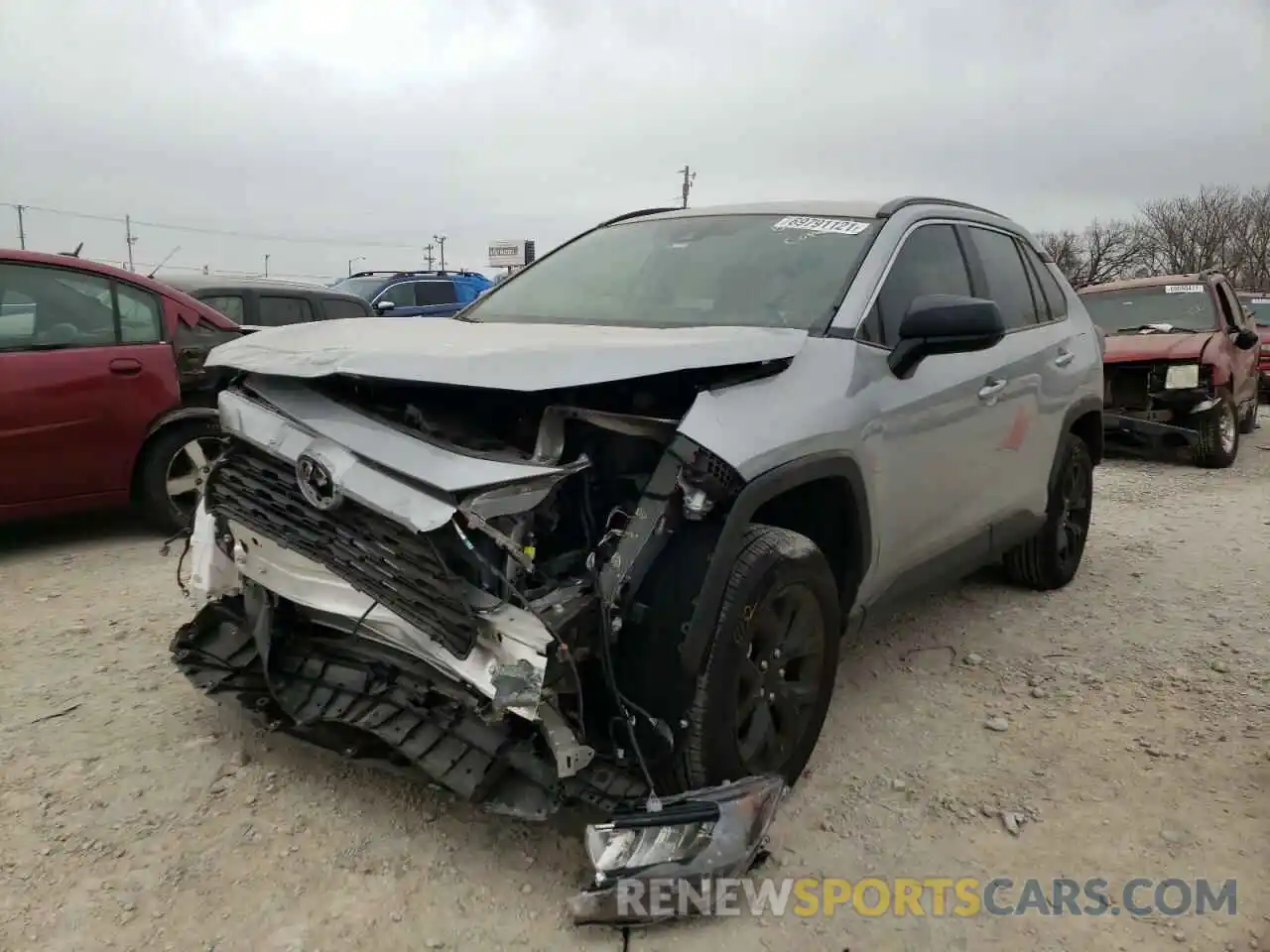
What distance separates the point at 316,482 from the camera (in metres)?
2.44

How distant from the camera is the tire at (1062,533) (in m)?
4.68

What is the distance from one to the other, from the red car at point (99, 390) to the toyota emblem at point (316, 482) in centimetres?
247

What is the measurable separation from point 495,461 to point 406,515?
0.24 metres

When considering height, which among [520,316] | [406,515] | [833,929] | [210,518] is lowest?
[833,929]

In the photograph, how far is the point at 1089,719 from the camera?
3.51 m

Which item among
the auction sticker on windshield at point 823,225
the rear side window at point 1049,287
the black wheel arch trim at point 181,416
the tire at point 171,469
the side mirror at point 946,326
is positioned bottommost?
the tire at point 171,469

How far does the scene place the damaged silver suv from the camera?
2299 mm

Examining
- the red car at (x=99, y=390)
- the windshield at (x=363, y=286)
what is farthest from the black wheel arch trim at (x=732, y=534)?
the windshield at (x=363, y=286)

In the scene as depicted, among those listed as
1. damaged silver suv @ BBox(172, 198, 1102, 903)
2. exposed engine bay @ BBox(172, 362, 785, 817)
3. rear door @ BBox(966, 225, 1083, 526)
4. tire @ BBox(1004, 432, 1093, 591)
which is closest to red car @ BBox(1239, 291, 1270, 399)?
tire @ BBox(1004, 432, 1093, 591)

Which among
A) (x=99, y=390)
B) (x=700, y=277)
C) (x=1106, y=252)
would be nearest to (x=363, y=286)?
(x=99, y=390)

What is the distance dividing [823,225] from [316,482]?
210 centimetres

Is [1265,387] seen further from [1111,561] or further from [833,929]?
[833,929]

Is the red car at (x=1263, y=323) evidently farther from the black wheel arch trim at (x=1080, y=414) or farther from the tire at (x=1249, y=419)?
the black wheel arch trim at (x=1080, y=414)

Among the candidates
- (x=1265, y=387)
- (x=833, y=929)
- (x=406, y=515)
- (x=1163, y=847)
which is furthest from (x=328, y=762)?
(x=1265, y=387)
